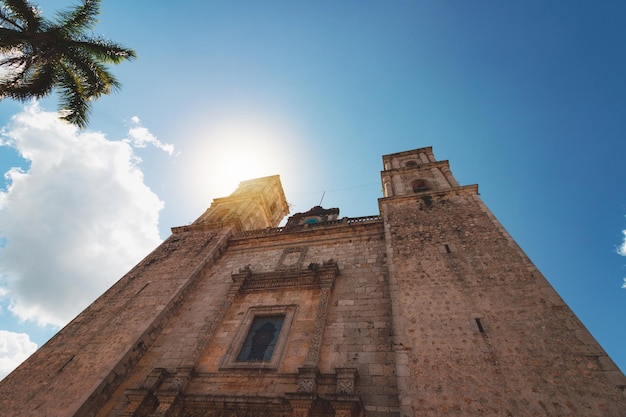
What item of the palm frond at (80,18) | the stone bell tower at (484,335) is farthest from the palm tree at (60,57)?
the stone bell tower at (484,335)

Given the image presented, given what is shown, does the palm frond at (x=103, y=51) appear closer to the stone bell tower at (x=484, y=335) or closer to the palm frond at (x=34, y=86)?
the palm frond at (x=34, y=86)

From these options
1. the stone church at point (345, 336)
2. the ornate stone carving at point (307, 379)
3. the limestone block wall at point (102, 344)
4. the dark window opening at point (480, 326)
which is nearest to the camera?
the stone church at point (345, 336)

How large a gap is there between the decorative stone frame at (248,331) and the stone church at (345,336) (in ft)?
0.17

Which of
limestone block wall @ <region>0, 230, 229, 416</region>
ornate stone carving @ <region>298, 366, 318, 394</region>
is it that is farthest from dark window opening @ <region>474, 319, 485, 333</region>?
limestone block wall @ <region>0, 230, 229, 416</region>

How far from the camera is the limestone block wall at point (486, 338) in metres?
5.96

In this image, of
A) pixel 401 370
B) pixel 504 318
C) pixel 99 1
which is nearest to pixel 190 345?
pixel 401 370

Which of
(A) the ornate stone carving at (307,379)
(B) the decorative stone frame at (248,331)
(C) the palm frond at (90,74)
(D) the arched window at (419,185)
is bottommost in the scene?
(A) the ornate stone carving at (307,379)

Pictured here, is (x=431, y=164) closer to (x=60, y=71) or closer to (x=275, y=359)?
(x=275, y=359)

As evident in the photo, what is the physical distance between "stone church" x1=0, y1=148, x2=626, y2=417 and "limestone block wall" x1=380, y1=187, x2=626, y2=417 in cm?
3

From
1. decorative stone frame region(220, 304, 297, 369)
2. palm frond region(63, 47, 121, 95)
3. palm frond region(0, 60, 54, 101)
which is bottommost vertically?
decorative stone frame region(220, 304, 297, 369)

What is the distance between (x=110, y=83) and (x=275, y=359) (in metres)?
11.2

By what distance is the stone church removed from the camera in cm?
644

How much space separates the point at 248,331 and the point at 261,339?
60 centimetres

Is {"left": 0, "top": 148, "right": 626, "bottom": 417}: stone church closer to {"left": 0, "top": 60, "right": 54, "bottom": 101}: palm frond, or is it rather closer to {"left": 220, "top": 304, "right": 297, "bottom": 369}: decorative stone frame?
{"left": 220, "top": 304, "right": 297, "bottom": 369}: decorative stone frame
